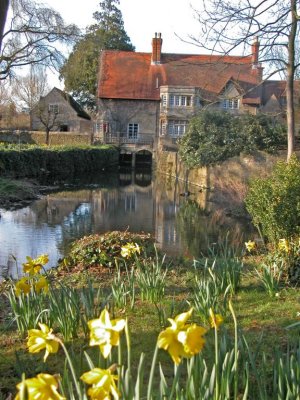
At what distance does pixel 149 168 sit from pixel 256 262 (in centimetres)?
3978

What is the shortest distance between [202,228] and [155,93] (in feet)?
124

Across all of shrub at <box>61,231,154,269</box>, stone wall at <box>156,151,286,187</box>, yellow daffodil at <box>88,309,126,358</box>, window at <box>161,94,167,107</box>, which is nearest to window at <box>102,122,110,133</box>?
window at <box>161,94,167,107</box>

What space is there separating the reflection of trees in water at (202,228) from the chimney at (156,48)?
33.5 meters

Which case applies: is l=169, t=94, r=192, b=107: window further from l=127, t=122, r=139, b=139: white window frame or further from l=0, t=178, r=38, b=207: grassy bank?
l=0, t=178, r=38, b=207: grassy bank

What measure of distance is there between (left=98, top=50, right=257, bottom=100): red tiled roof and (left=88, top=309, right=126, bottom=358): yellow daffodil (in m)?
50.9

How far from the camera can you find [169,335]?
2.18 m

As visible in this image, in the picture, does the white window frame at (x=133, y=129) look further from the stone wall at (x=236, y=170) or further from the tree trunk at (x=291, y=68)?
the tree trunk at (x=291, y=68)

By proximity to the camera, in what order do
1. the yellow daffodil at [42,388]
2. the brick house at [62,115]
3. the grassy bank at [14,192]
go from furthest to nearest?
the brick house at [62,115]
the grassy bank at [14,192]
the yellow daffodil at [42,388]

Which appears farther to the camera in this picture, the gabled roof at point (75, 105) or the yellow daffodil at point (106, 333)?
the gabled roof at point (75, 105)

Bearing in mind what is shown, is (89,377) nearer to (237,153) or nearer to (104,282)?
(104,282)

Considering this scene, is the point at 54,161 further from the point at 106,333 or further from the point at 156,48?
the point at 106,333

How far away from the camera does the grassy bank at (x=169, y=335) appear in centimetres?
284

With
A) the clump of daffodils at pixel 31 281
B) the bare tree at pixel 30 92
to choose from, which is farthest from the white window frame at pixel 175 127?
the clump of daffodils at pixel 31 281

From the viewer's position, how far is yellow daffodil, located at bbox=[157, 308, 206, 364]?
2.15 meters
